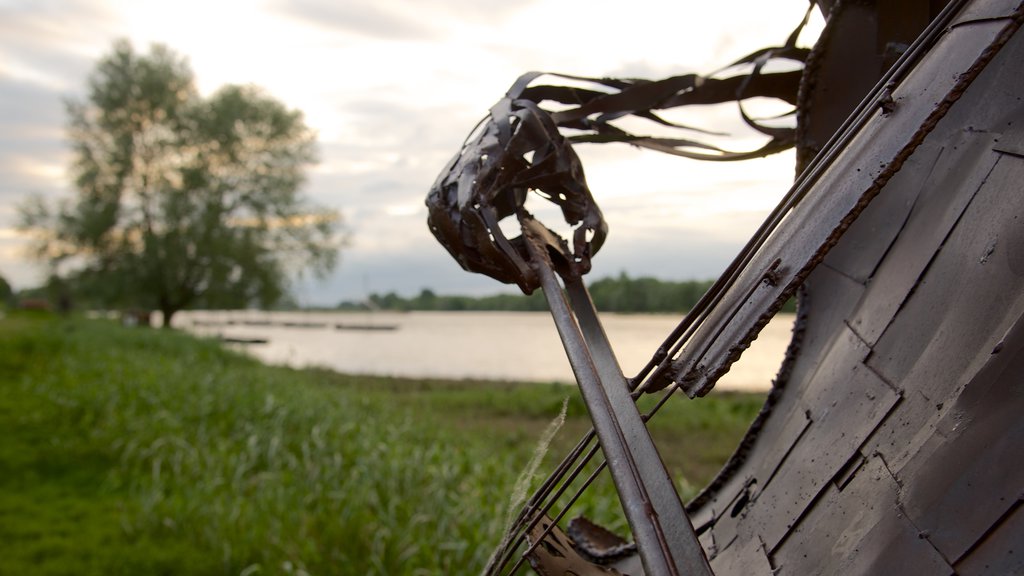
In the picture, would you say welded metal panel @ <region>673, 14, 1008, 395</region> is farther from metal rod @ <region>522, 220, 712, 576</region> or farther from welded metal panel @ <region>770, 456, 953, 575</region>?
welded metal panel @ <region>770, 456, 953, 575</region>

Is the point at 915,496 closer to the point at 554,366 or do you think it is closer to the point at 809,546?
the point at 809,546

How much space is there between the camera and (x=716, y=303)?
1.10 m

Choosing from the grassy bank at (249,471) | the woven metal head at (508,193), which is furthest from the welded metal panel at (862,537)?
the grassy bank at (249,471)

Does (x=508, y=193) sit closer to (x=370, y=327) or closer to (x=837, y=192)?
(x=837, y=192)

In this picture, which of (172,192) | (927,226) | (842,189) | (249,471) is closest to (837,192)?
(842,189)

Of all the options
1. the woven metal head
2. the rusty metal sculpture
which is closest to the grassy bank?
the woven metal head

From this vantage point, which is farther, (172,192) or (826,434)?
(172,192)

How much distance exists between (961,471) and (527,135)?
88 cm

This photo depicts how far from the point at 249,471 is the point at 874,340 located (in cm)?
728

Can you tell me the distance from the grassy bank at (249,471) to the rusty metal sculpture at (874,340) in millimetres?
2690

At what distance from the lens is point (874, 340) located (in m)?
1.14

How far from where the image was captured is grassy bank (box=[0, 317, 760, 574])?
18.0 feet

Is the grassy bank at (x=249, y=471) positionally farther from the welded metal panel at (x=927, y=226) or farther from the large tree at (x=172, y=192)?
the large tree at (x=172, y=192)

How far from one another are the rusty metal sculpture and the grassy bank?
2690mm
